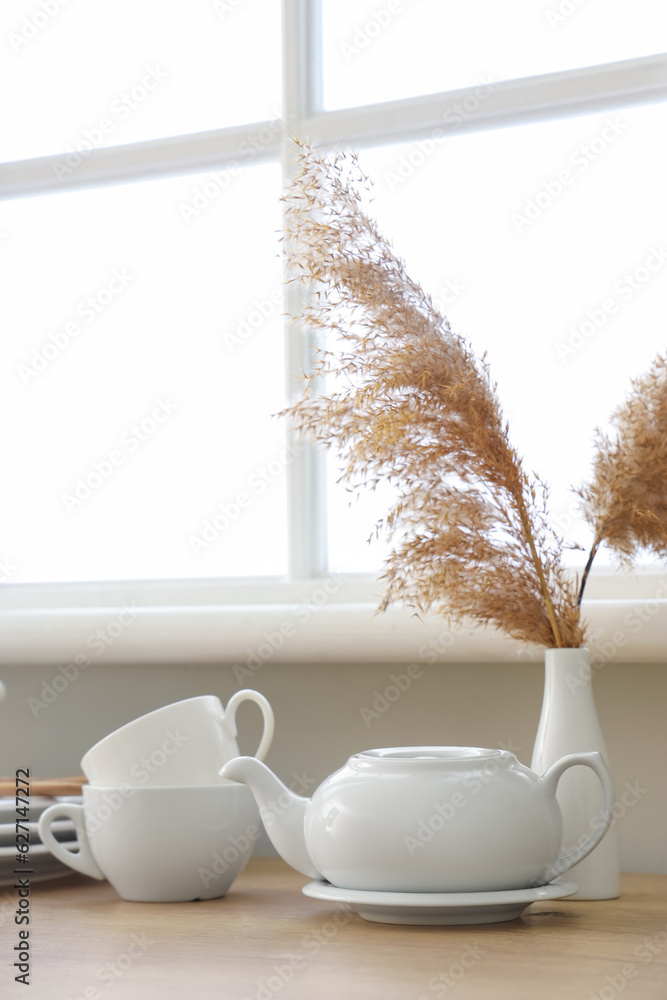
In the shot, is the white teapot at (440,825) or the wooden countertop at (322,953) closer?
Result: the wooden countertop at (322,953)

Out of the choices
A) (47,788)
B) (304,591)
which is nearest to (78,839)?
(47,788)

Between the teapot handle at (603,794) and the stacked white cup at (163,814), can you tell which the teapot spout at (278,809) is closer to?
Result: the stacked white cup at (163,814)

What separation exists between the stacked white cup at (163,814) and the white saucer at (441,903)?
0.17 m

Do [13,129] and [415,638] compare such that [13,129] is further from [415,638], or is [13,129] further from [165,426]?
[415,638]

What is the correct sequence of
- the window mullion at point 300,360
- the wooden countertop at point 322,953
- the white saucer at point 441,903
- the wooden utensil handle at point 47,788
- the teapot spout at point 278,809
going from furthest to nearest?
the window mullion at point 300,360, the wooden utensil handle at point 47,788, the teapot spout at point 278,809, the white saucer at point 441,903, the wooden countertop at point 322,953

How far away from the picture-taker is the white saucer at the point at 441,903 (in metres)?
0.83

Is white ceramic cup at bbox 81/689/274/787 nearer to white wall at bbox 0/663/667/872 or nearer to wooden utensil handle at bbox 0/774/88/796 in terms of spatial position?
wooden utensil handle at bbox 0/774/88/796

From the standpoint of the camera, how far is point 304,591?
4.81 ft

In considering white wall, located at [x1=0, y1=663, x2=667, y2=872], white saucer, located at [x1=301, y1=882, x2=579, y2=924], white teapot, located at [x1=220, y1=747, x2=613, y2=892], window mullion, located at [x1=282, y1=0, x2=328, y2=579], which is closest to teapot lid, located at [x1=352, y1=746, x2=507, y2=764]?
white teapot, located at [x1=220, y1=747, x2=613, y2=892]

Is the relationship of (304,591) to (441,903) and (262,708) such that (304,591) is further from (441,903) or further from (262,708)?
(441,903)

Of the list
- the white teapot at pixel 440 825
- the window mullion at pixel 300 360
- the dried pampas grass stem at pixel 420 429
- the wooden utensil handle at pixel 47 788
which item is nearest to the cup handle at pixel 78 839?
the wooden utensil handle at pixel 47 788

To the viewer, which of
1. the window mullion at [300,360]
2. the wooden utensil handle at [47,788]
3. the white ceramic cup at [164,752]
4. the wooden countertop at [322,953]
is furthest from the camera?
the window mullion at [300,360]

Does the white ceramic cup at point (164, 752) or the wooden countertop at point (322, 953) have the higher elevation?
the white ceramic cup at point (164, 752)

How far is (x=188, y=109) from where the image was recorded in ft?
5.58
